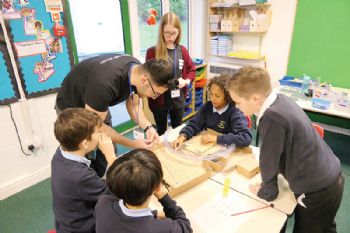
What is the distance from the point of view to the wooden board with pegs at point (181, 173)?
1271mm

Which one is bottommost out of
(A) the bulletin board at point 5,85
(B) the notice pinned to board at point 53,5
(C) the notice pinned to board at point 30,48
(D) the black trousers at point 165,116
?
(D) the black trousers at point 165,116

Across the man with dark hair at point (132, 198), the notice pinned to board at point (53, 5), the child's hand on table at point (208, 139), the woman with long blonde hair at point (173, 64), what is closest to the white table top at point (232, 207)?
the man with dark hair at point (132, 198)

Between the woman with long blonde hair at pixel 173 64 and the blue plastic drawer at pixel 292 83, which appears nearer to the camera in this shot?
the woman with long blonde hair at pixel 173 64

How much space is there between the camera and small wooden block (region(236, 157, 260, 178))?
4.63 feet

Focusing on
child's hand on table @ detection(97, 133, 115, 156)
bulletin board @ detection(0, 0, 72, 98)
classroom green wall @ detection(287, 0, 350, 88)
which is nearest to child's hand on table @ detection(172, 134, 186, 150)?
child's hand on table @ detection(97, 133, 115, 156)

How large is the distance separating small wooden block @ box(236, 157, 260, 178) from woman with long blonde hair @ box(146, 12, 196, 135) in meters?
1.08

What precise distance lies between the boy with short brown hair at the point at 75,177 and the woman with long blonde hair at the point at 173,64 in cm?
123

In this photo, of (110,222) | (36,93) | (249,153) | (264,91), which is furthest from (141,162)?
(36,93)

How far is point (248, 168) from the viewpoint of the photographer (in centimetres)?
142

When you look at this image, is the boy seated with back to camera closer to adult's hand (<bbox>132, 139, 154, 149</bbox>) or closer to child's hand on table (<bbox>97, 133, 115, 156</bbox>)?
adult's hand (<bbox>132, 139, 154, 149</bbox>)

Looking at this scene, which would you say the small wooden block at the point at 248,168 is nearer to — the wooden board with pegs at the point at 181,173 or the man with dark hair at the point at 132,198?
the wooden board with pegs at the point at 181,173

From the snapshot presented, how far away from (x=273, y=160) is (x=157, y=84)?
2.38 ft

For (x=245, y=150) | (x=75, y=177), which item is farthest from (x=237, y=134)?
(x=75, y=177)

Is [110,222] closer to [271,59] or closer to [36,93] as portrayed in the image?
[36,93]
